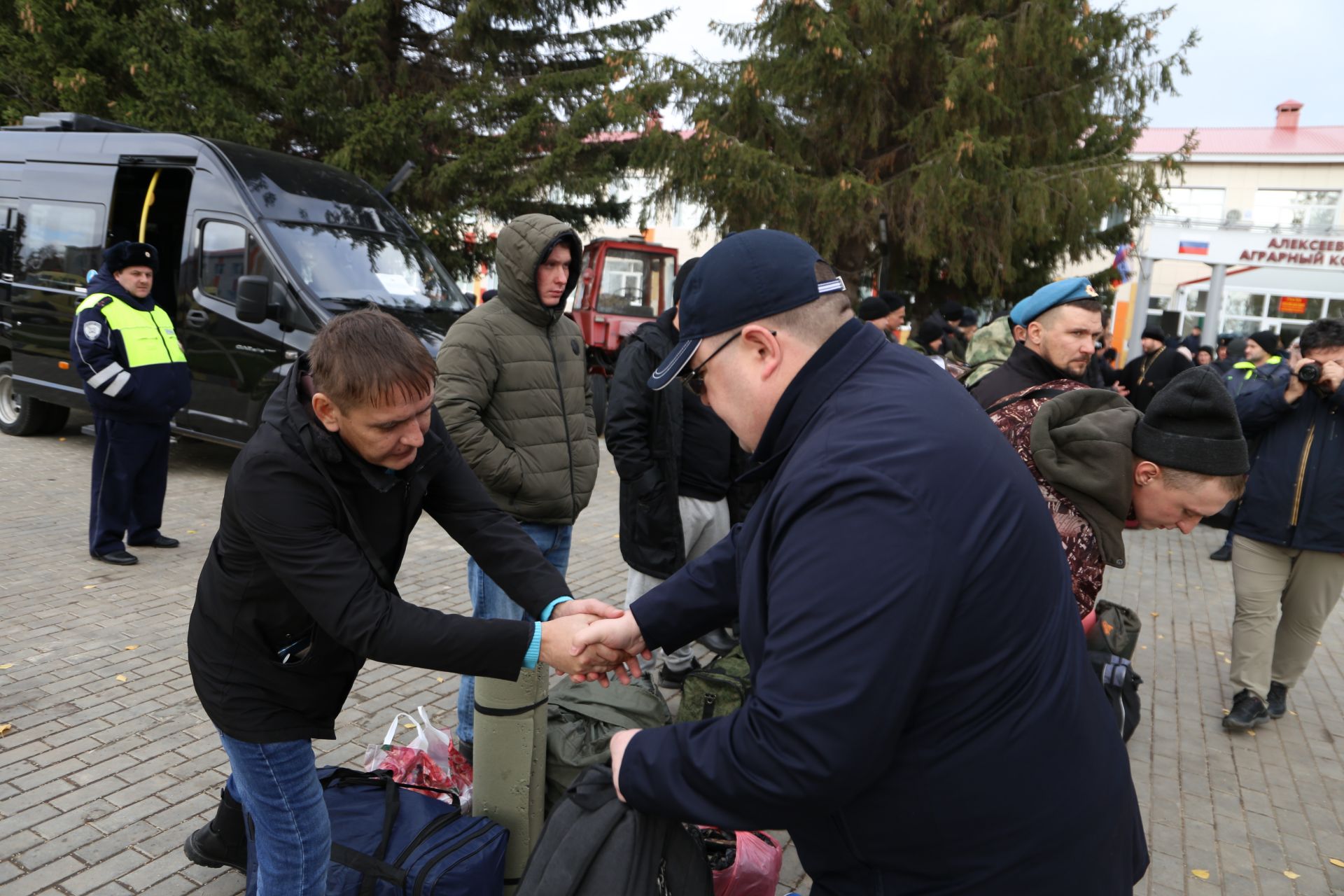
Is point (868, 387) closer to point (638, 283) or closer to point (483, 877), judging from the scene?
point (483, 877)

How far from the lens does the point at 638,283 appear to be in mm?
15102

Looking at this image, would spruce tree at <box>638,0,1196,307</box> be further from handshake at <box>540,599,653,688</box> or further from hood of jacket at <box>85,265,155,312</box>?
handshake at <box>540,599,653,688</box>

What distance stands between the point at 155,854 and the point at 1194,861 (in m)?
3.85

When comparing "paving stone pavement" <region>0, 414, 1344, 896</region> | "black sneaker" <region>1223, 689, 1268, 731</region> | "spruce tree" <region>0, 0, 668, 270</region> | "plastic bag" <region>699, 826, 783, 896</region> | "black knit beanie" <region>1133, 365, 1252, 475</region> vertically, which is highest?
"spruce tree" <region>0, 0, 668, 270</region>

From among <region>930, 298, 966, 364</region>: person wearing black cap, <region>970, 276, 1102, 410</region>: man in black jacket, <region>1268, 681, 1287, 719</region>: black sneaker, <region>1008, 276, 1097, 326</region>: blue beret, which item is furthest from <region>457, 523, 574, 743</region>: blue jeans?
<region>930, 298, 966, 364</region>: person wearing black cap

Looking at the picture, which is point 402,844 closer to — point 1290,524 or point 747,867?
point 747,867

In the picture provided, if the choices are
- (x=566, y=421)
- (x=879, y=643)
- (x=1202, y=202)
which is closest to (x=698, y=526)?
(x=566, y=421)

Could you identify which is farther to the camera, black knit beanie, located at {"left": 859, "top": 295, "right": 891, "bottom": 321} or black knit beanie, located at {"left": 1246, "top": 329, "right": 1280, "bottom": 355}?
black knit beanie, located at {"left": 1246, "top": 329, "right": 1280, "bottom": 355}

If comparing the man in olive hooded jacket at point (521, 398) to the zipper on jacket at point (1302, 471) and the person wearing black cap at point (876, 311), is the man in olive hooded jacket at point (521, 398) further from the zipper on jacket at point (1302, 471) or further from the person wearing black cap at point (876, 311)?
the person wearing black cap at point (876, 311)

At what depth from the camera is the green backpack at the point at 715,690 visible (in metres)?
3.79

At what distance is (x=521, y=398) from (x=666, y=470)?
0.96 m

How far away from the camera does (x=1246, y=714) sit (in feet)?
16.4

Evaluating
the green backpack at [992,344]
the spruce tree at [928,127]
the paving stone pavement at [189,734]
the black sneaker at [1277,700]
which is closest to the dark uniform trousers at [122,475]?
the paving stone pavement at [189,734]

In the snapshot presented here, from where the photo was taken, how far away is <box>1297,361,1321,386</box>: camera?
462 centimetres
